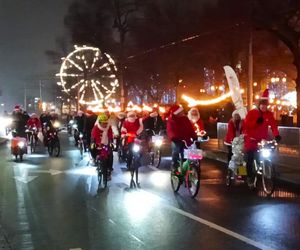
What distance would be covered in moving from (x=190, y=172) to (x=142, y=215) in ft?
7.83

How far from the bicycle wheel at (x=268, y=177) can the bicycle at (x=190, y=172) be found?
1.29 meters

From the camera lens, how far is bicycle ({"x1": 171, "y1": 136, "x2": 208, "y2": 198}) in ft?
38.4

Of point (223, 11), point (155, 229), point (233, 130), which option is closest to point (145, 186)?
point (233, 130)

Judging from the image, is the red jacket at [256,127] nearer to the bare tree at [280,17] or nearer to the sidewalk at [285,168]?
the sidewalk at [285,168]

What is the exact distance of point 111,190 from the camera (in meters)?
13.0

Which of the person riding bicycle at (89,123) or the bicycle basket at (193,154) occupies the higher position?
the person riding bicycle at (89,123)

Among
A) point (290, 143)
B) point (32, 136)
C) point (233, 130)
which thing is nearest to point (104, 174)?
point (233, 130)

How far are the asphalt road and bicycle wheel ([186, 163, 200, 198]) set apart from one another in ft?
0.63

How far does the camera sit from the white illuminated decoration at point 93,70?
53375 millimetres

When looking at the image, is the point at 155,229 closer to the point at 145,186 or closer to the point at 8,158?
the point at 145,186

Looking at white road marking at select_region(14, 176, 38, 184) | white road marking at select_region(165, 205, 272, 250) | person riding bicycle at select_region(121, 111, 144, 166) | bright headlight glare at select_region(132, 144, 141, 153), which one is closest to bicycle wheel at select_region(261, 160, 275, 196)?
white road marking at select_region(165, 205, 272, 250)

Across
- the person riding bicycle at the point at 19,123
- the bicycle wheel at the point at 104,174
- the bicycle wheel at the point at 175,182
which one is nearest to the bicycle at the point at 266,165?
the bicycle wheel at the point at 175,182

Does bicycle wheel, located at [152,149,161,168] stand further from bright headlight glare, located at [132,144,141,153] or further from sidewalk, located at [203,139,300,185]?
bright headlight glare, located at [132,144,141,153]

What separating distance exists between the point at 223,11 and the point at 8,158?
1477cm
